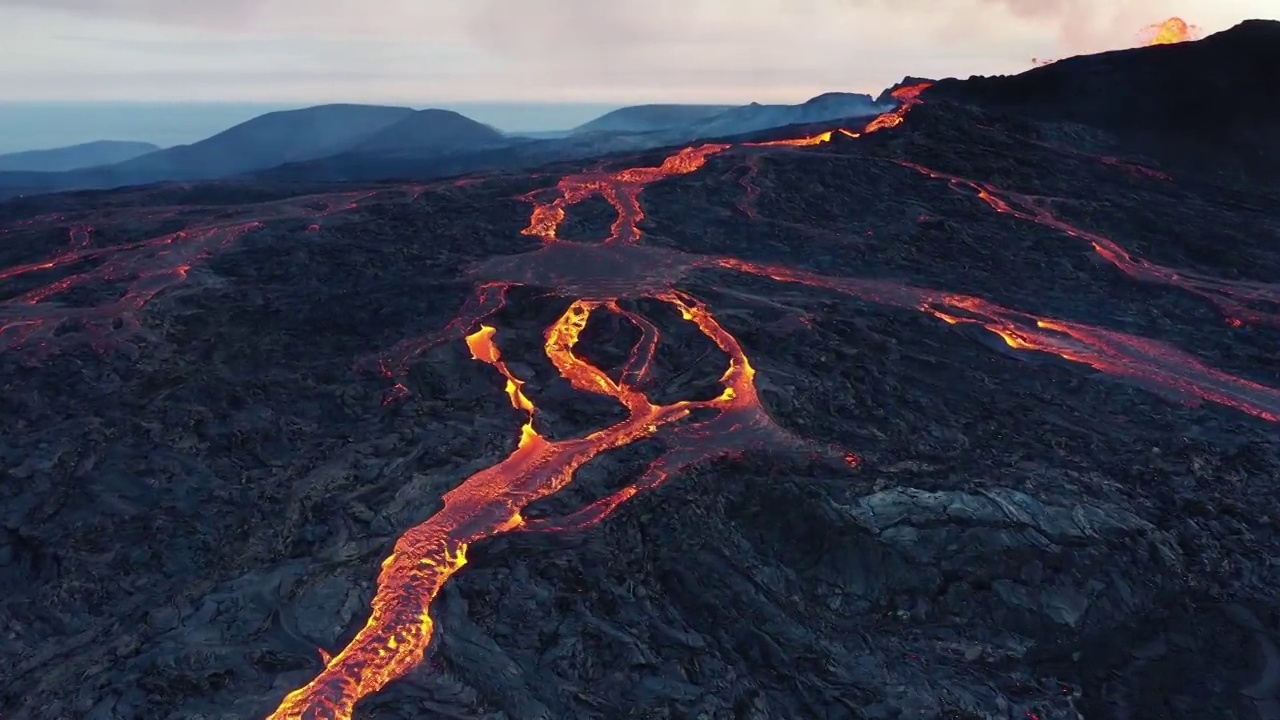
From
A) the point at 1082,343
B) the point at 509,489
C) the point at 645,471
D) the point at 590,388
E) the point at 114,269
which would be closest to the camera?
the point at 509,489

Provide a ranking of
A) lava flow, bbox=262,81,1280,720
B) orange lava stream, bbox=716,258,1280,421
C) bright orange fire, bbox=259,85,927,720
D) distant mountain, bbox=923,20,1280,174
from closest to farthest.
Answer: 1. bright orange fire, bbox=259,85,927,720
2. lava flow, bbox=262,81,1280,720
3. orange lava stream, bbox=716,258,1280,421
4. distant mountain, bbox=923,20,1280,174

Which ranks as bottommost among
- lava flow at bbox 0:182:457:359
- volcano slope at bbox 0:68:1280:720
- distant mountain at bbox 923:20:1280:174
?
volcano slope at bbox 0:68:1280:720

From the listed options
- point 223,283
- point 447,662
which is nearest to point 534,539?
point 447,662

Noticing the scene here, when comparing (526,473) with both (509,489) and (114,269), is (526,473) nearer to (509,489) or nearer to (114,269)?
(509,489)

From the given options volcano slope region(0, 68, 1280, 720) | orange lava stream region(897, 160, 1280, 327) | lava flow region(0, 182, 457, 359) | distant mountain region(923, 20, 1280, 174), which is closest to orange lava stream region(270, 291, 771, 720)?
volcano slope region(0, 68, 1280, 720)

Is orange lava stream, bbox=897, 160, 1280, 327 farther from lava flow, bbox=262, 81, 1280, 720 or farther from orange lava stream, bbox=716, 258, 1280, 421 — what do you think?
lava flow, bbox=262, 81, 1280, 720

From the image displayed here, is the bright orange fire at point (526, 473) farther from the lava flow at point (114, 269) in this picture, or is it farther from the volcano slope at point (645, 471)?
the lava flow at point (114, 269)

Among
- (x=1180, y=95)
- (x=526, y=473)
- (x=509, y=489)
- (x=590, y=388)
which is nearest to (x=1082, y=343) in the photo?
(x=590, y=388)

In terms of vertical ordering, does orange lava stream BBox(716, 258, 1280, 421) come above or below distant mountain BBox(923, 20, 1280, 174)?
below
